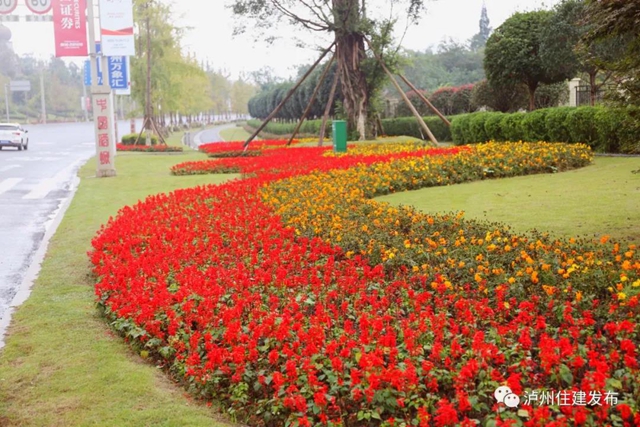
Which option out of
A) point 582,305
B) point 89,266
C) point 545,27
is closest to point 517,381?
point 582,305

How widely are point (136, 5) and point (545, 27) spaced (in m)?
23.2

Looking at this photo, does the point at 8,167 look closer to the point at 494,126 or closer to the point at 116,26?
the point at 116,26

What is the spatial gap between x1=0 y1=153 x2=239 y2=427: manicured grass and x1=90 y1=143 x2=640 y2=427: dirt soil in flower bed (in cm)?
18

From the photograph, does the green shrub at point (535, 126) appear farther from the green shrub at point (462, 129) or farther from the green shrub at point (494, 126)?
the green shrub at point (462, 129)

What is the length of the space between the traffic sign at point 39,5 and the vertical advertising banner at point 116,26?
1.84 meters

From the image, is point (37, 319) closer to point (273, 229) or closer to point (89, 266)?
point (89, 266)

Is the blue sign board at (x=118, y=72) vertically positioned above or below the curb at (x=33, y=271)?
above

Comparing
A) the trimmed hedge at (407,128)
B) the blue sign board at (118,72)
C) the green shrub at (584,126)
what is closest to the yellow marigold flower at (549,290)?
the green shrub at (584,126)

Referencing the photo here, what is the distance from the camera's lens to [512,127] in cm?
1778

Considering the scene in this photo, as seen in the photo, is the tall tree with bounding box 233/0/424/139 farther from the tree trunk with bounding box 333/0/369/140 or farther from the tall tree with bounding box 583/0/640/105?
the tall tree with bounding box 583/0/640/105

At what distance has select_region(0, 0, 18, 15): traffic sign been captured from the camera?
70.3ft

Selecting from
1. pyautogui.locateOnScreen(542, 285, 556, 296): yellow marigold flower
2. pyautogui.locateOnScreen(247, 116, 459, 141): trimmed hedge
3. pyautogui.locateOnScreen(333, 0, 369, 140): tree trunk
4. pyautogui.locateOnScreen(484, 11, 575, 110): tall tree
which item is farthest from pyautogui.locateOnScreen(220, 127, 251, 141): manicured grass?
pyautogui.locateOnScreen(542, 285, 556, 296): yellow marigold flower

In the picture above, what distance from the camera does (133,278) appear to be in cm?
639

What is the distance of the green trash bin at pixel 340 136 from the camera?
19.9 meters
